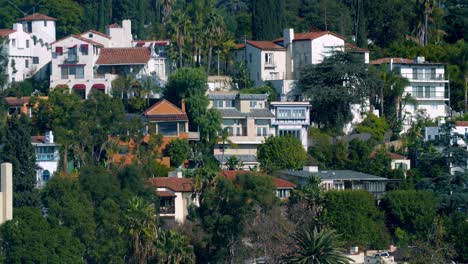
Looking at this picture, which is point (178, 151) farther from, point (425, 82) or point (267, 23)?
point (267, 23)

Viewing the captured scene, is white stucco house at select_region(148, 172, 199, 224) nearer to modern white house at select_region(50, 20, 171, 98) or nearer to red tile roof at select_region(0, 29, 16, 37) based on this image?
modern white house at select_region(50, 20, 171, 98)

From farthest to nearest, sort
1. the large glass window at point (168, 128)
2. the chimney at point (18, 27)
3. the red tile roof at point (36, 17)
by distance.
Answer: the red tile roof at point (36, 17)
the chimney at point (18, 27)
the large glass window at point (168, 128)

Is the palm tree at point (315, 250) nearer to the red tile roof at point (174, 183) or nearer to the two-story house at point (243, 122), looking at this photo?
the red tile roof at point (174, 183)

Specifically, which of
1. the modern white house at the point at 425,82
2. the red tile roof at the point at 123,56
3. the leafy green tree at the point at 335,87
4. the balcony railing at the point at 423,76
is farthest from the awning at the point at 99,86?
the balcony railing at the point at 423,76

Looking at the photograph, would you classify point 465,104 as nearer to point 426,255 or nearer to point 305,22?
point 305,22

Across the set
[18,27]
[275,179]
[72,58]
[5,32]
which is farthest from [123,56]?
[275,179]
